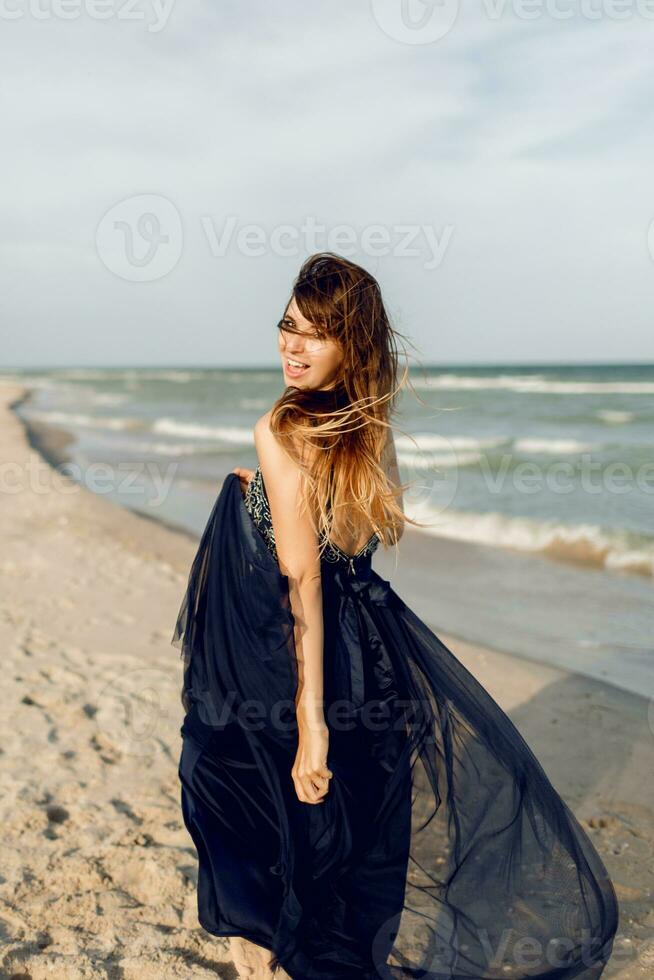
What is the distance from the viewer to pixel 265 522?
2238mm

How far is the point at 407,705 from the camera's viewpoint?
2314 mm

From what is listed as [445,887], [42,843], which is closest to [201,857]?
[445,887]

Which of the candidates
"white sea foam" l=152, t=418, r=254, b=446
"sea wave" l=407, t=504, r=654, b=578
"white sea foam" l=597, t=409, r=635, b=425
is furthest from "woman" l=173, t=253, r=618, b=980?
"white sea foam" l=597, t=409, r=635, b=425

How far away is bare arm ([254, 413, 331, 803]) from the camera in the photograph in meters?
2.05

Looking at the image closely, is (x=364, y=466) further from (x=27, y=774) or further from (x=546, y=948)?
(x=27, y=774)

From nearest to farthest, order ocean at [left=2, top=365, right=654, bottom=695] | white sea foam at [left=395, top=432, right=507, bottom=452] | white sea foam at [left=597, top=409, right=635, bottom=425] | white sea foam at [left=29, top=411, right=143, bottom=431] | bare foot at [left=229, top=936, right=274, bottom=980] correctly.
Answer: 1. bare foot at [left=229, top=936, right=274, bottom=980]
2. ocean at [left=2, top=365, right=654, bottom=695]
3. white sea foam at [left=395, top=432, right=507, bottom=452]
4. white sea foam at [left=597, top=409, right=635, bottom=425]
5. white sea foam at [left=29, top=411, right=143, bottom=431]

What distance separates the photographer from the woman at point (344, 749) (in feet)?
6.91

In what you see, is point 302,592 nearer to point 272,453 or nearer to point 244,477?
point 272,453

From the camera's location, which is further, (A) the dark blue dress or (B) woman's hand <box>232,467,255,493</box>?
(B) woman's hand <box>232,467,255,493</box>

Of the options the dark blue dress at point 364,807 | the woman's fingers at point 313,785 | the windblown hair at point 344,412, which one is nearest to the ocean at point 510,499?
the windblown hair at point 344,412

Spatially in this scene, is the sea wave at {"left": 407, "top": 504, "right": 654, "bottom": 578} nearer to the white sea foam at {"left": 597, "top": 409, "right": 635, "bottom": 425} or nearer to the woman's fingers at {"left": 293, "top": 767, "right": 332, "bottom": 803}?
the woman's fingers at {"left": 293, "top": 767, "right": 332, "bottom": 803}

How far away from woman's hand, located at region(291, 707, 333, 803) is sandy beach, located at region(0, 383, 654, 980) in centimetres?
84

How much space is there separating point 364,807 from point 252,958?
1.69ft

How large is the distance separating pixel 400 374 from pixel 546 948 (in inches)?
61.9
